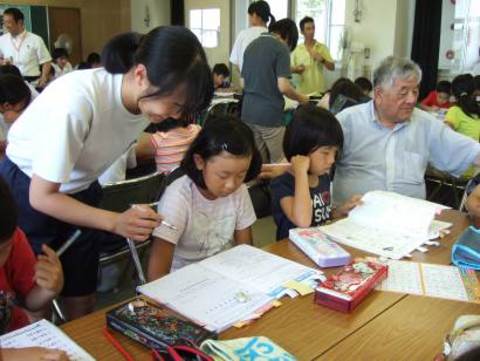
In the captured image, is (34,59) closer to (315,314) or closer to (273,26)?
(273,26)

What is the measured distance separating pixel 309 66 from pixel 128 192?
4375 millimetres

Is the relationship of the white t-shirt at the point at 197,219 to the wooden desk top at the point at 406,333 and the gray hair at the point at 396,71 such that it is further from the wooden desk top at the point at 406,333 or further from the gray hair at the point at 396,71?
the gray hair at the point at 396,71

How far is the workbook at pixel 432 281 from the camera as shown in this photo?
1350 millimetres

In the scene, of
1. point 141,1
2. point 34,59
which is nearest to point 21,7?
point 141,1

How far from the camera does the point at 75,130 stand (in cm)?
128

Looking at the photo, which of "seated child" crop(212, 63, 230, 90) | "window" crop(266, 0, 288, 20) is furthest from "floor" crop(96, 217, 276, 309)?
"window" crop(266, 0, 288, 20)

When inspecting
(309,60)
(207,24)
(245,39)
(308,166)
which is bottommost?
(308,166)

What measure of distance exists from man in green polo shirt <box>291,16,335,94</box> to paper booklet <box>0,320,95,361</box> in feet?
17.1

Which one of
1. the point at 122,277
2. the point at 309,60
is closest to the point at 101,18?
the point at 309,60

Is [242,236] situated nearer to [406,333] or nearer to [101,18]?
[406,333]

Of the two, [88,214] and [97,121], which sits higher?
[97,121]

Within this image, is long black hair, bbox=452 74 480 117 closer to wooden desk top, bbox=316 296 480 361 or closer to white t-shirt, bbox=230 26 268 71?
white t-shirt, bbox=230 26 268 71

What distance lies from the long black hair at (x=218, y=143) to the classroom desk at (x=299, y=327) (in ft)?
1.78

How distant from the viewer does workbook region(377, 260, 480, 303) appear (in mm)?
1350
